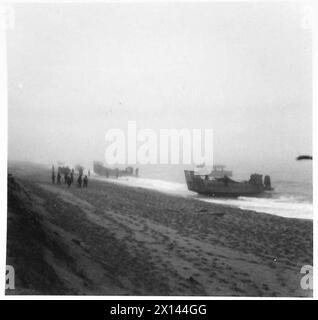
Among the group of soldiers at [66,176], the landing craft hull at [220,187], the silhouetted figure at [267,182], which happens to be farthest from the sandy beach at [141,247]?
the silhouetted figure at [267,182]

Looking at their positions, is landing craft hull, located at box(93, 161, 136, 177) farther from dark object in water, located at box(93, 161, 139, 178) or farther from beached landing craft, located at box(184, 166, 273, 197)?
beached landing craft, located at box(184, 166, 273, 197)

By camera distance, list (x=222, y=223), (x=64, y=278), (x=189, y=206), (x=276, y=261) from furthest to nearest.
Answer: (x=189, y=206) < (x=222, y=223) < (x=276, y=261) < (x=64, y=278)

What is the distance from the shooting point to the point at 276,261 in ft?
13.7

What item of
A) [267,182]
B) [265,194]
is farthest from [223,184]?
[267,182]

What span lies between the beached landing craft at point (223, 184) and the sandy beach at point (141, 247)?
1.52 feet

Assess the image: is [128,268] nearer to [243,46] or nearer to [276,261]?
[276,261]

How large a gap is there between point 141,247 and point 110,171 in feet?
3.88

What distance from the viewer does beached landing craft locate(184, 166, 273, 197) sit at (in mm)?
4594

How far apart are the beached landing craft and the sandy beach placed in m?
0.46

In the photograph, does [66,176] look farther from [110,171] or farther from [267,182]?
[267,182]

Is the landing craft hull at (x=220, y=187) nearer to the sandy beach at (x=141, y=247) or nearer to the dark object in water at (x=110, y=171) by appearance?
the sandy beach at (x=141, y=247)

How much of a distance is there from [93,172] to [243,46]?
2.91 m

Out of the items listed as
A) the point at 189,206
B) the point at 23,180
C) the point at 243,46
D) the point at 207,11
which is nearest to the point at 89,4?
the point at 207,11

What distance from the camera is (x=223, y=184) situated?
18.1ft
